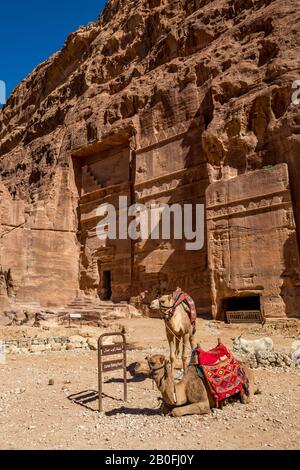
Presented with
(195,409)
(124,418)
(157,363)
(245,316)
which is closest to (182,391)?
(195,409)

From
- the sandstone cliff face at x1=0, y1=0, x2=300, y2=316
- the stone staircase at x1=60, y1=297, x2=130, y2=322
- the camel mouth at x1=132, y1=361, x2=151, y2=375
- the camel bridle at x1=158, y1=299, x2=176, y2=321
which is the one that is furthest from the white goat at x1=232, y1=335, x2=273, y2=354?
the stone staircase at x1=60, y1=297, x2=130, y2=322

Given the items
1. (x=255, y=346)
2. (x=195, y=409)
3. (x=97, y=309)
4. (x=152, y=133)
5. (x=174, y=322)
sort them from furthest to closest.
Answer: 1. (x=152, y=133)
2. (x=97, y=309)
3. (x=255, y=346)
4. (x=174, y=322)
5. (x=195, y=409)

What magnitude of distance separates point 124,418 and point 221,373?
1.53m

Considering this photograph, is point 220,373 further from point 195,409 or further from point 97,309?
point 97,309

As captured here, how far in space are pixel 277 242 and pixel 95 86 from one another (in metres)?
20.0

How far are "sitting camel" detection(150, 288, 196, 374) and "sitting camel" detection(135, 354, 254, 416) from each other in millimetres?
1923

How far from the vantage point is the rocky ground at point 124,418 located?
15.2 ft

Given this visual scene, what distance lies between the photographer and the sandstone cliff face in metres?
16.6

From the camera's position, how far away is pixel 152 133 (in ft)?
72.0

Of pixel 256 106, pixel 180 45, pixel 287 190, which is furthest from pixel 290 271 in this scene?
pixel 180 45

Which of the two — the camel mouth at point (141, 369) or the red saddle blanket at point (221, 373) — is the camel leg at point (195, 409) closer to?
the red saddle blanket at point (221, 373)

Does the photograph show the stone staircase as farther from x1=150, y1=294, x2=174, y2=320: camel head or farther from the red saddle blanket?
the red saddle blanket

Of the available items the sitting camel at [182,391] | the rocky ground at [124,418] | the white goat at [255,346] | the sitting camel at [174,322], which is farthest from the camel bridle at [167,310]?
the white goat at [255,346]

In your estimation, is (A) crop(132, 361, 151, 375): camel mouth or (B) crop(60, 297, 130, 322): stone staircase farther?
(B) crop(60, 297, 130, 322): stone staircase
